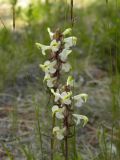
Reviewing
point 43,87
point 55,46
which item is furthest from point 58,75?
point 43,87

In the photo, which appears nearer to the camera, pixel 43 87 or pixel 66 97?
pixel 66 97

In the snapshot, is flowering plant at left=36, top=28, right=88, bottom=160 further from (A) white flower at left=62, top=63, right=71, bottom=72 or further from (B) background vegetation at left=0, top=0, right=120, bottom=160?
(B) background vegetation at left=0, top=0, right=120, bottom=160

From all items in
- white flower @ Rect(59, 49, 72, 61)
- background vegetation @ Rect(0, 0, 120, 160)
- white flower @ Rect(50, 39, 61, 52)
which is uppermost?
white flower @ Rect(50, 39, 61, 52)

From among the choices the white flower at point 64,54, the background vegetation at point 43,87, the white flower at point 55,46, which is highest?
the white flower at point 55,46

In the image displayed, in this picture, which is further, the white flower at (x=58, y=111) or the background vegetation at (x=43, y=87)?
the background vegetation at (x=43, y=87)

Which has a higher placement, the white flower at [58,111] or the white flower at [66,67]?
the white flower at [66,67]

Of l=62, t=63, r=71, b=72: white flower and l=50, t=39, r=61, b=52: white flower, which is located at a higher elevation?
l=50, t=39, r=61, b=52: white flower

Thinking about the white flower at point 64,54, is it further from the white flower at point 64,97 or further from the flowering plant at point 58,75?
the white flower at point 64,97

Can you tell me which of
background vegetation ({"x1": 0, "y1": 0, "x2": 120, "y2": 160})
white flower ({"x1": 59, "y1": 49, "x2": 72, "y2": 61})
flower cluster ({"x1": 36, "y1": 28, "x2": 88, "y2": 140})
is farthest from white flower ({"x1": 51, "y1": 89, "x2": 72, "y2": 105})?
background vegetation ({"x1": 0, "y1": 0, "x2": 120, "y2": 160})

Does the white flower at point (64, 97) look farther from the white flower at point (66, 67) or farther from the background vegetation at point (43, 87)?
the background vegetation at point (43, 87)

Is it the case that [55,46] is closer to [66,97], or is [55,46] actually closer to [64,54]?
[64,54]

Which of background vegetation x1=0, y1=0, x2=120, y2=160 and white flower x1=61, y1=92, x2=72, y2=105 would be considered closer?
white flower x1=61, y1=92, x2=72, y2=105

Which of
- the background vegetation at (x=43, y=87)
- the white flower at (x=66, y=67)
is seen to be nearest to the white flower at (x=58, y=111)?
the white flower at (x=66, y=67)

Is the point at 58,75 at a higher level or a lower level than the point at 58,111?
higher
